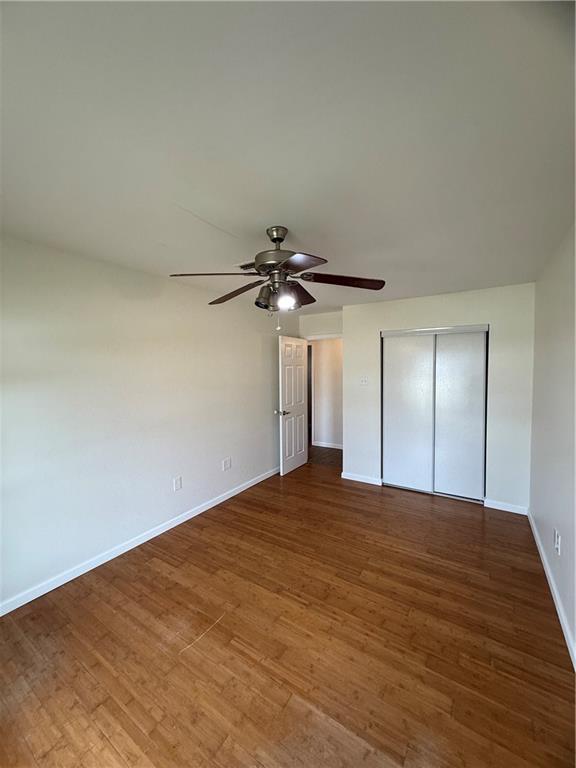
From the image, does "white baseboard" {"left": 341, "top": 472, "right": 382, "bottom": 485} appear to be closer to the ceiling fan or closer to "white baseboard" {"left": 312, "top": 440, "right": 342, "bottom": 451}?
"white baseboard" {"left": 312, "top": 440, "right": 342, "bottom": 451}

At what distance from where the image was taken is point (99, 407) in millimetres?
2396

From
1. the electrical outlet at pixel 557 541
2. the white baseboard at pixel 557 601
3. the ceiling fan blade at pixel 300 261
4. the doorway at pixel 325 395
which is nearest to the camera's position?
the ceiling fan blade at pixel 300 261

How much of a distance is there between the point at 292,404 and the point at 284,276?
112 inches

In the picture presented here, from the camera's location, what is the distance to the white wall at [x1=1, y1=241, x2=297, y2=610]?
1.99 m

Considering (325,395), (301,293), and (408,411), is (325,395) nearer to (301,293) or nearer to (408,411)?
(408,411)

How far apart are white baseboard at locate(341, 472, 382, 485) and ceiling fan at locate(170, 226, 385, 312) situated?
2841mm

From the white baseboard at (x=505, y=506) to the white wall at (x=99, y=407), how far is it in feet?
9.42

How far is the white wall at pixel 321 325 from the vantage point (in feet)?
14.6

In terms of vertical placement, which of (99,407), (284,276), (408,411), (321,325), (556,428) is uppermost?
(321,325)

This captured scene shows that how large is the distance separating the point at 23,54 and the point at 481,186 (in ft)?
5.70

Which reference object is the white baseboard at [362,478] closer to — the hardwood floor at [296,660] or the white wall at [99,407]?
the hardwood floor at [296,660]

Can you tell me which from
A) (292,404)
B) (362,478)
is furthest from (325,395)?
(362,478)

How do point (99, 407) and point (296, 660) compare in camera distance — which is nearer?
point (296, 660)

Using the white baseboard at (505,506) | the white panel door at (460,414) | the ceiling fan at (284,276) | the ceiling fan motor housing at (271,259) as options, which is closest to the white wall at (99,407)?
the ceiling fan at (284,276)
